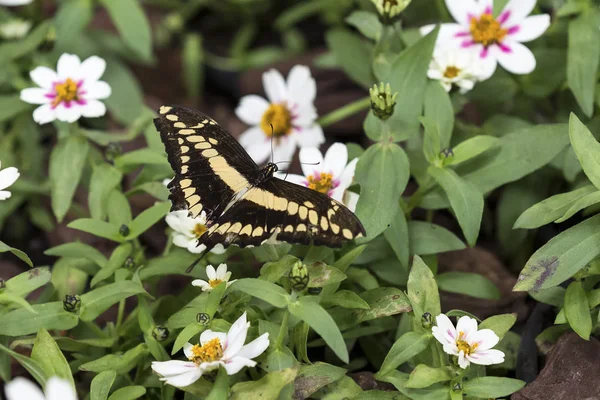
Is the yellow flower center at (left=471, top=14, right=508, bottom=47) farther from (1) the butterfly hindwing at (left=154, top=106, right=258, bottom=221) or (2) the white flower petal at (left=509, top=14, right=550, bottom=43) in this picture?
(1) the butterfly hindwing at (left=154, top=106, right=258, bottom=221)

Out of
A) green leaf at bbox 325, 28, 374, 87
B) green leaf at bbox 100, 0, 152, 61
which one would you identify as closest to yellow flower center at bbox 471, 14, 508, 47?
green leaf at bbox 325, 28, 374, 87

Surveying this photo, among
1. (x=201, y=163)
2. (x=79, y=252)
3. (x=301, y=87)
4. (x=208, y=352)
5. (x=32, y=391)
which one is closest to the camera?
(x=32, y=391)

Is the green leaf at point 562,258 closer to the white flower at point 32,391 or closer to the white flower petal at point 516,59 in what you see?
the white flower petal at point 516,59

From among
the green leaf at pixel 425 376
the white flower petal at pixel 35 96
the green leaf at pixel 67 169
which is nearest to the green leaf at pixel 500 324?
the green leaf at pixel 425 376

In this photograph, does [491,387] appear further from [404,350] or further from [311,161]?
[311,161]

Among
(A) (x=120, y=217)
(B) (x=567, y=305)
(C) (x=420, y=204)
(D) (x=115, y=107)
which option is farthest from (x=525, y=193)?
(D) (x=115, y=107)

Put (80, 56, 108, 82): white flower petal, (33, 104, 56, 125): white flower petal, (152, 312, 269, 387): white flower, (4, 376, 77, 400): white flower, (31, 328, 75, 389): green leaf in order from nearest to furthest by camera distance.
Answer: (4, 376, 77, 400): white flower → (152, 312, 269, 387): white flower → (31, 328, 75, 389): green leaf → (33, 104, 56, 125): white flower petal → (80, 56, 108, 82): white flower petal

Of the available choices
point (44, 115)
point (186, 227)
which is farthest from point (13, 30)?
point (186, 227)
